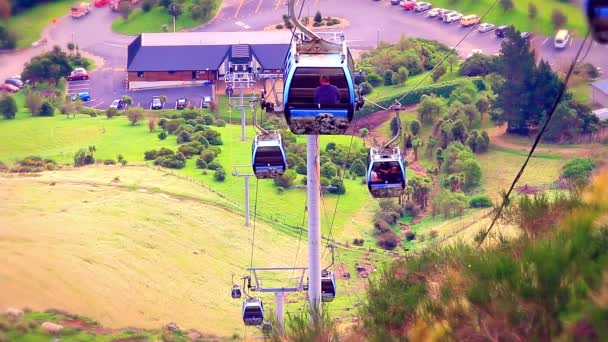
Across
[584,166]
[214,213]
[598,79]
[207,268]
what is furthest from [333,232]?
[598,79]

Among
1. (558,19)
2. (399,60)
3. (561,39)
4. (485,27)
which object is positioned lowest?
(399,60)

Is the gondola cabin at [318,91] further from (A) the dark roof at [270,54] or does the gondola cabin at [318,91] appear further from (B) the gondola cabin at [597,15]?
(A) the dark roof at [270,54]

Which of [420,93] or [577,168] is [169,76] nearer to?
[420,93]

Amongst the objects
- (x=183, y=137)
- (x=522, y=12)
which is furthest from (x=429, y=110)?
(x=183, y=137)

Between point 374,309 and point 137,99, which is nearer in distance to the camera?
point 374,309

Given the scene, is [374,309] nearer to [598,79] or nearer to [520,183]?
[520,183]

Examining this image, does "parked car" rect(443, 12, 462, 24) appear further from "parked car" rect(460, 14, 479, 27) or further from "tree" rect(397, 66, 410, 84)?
"tree" rect(397, 66, 410, 84)
